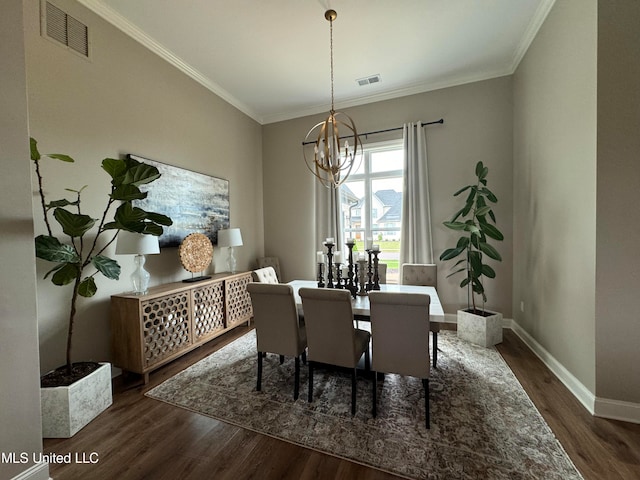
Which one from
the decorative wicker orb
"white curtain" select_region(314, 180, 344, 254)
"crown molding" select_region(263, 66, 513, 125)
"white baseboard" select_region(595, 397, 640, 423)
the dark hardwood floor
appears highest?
"crown molding" select_region(263, 66, 513, 125)

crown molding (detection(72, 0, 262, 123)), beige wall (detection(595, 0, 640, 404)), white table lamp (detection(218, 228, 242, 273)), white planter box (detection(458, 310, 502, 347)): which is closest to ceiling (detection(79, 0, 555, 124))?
crown molding (detection(72, 0, 262, 123))

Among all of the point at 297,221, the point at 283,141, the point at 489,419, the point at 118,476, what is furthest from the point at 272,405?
the point at 283,141

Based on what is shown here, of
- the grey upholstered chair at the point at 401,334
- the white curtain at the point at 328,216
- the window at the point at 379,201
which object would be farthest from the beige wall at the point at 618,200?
the white curtain at the point at 328,216

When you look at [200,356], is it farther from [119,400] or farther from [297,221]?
[297,221]

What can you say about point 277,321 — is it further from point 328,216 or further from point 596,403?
point 328,216

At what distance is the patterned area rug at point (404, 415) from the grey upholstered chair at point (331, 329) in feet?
0.79

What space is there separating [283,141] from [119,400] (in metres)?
4.31

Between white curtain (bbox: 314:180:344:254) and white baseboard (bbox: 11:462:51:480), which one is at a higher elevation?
white curtain (bbox: 314:180:344:254)

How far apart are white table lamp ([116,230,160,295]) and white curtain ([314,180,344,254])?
2601mm

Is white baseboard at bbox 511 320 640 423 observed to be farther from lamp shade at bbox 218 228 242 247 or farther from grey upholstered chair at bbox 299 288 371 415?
lamp shade at bbox 218 228 242 247

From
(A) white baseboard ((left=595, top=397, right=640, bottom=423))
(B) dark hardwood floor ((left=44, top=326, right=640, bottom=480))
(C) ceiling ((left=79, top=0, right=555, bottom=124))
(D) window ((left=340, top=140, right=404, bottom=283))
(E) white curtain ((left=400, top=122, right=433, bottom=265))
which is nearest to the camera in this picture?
(B) dark hardwood floor ((left=44, top=326, right=640, bottom=480))

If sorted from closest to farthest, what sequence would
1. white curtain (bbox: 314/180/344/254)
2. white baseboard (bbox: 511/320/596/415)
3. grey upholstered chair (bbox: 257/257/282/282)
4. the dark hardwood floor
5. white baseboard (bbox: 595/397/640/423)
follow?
the dark hardwood floor, white baseboard (bbox: 595/397/640/423), white baseboard (bbox: 511/320/596/415), white curtain (bbox: 314/180/344/254), grey upholstered chair (bbox: 257/257/282/282)

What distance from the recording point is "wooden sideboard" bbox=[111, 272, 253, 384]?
7.86ft

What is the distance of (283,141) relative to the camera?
4.88 m
